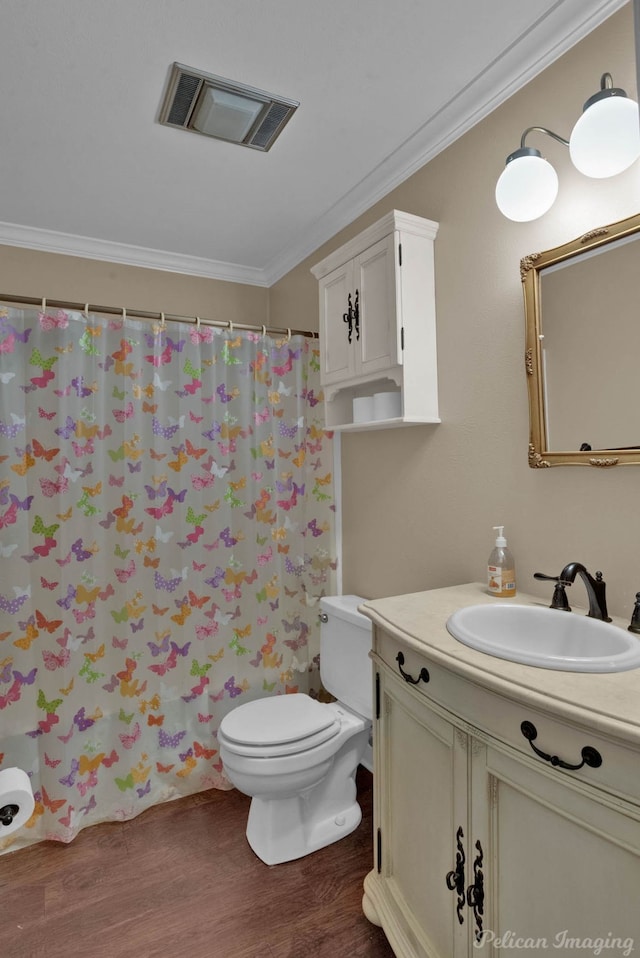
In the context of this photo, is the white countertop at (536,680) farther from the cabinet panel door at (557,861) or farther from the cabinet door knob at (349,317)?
the cabinet door knob at (349,317)

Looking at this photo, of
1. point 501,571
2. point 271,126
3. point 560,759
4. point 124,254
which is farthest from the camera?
point 124,254

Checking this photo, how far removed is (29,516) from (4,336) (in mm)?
690

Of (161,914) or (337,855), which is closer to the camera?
(161,914)

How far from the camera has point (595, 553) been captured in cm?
137

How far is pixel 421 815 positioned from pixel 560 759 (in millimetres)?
536

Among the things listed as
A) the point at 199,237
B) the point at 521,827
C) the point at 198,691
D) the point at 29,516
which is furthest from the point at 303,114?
the point at 198,691

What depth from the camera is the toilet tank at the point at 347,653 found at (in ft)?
6.72

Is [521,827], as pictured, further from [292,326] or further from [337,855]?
[292,326]

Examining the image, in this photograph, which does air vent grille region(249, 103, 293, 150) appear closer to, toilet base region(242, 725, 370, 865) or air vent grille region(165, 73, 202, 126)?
air vent grille region(165, 73, 202, 126)

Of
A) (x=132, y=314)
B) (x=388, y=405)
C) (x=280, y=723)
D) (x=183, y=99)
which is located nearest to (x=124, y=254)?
(x=132, y=314)

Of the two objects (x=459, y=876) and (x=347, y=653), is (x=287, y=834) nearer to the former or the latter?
(x=347, y=653)

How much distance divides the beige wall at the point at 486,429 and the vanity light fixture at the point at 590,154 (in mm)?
118

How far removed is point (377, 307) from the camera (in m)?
1.88

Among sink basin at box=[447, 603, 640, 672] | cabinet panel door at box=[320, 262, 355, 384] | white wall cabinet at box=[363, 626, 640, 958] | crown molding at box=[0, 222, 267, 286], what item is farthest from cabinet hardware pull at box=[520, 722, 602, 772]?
crown molding at box=[0, 222, 267, 286]
